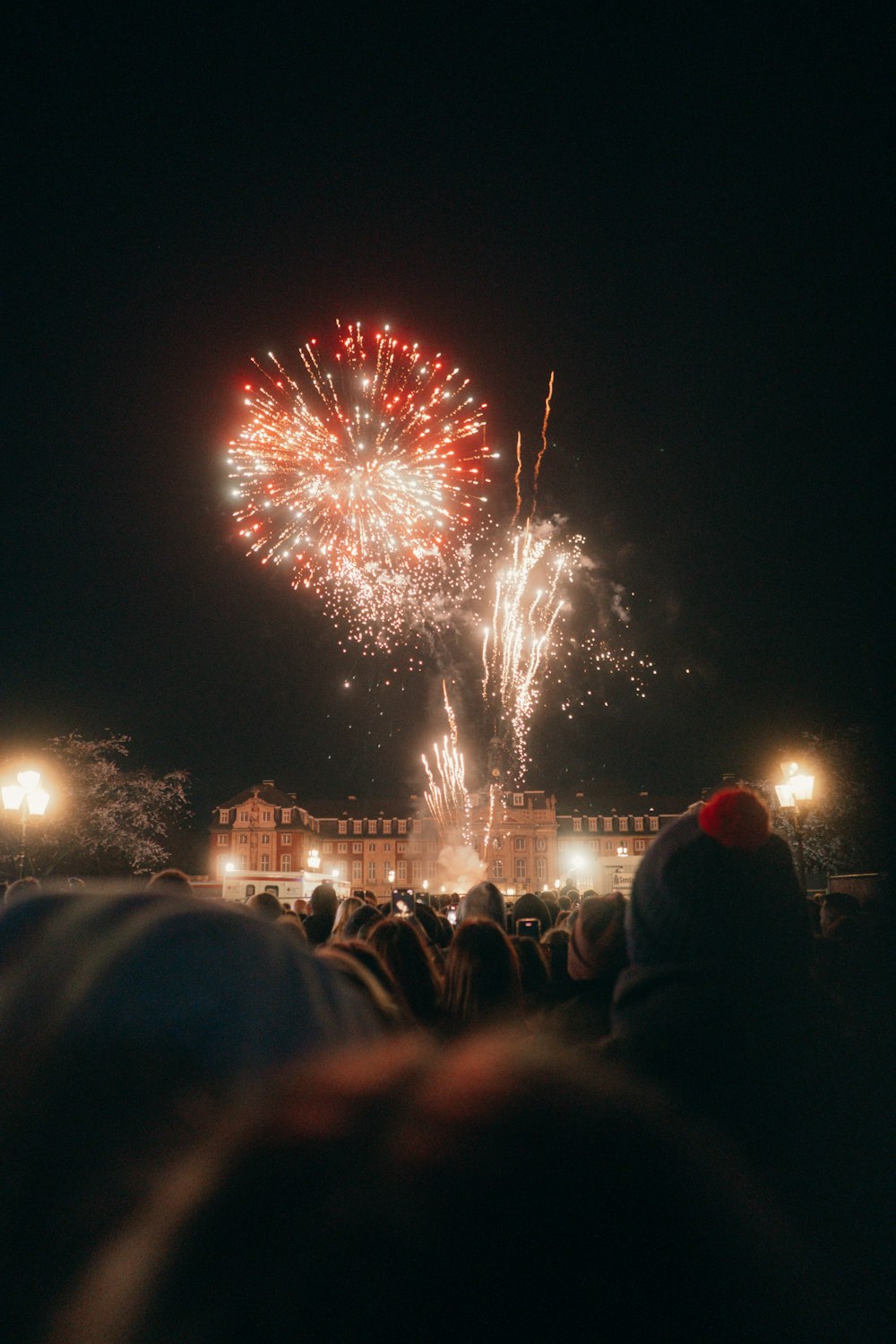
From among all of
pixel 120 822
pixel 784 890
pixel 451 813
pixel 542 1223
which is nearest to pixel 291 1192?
pixel 542 1223

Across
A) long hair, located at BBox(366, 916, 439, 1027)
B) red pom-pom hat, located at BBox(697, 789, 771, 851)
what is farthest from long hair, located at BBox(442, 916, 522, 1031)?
red pom-pom hat, located at BBox(697, 789, 771, 851)

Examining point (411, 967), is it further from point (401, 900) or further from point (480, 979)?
point (401, 900)

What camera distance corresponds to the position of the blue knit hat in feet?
6.62

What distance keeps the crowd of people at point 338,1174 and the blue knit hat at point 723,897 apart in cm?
44

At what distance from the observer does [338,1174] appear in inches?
40.6

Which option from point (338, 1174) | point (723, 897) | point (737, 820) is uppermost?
point (737, 820)

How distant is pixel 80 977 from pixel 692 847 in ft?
4.86

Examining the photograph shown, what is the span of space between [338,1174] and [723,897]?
1.32 meters

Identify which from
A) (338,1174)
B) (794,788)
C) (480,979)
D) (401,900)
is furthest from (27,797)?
(338,1174)

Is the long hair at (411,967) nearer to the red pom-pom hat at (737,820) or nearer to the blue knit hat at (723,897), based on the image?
the blue knit hat at (723,897)

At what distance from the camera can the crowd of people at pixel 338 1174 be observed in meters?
1.00

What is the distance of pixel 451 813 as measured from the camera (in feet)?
313

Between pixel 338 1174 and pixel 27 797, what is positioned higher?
pixel 27 797

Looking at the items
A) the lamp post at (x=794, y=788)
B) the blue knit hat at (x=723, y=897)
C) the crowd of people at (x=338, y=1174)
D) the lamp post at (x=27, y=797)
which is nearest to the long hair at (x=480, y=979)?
the blue knit hat at (x=723, y=897)
